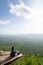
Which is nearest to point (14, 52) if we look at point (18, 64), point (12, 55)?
point (12, 55)

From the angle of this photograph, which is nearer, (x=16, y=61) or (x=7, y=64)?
(x=7, y=64)

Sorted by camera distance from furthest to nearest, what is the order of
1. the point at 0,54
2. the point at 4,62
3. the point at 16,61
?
the point at 0,54 → the point at 16,61 → the point at 4,62

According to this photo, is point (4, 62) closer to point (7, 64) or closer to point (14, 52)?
point (7, 64)

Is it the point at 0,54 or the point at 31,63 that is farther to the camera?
the point at 0,54

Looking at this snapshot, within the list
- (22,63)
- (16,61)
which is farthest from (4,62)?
(22,63)

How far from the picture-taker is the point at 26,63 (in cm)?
274

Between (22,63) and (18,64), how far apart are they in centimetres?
14

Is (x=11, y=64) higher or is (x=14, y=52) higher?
(x=14, y=52)

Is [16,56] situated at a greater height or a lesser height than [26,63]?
greater

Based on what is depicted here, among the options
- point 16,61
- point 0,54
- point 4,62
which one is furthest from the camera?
point 0,54

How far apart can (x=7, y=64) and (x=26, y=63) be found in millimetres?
522

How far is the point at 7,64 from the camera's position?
7.84 feet

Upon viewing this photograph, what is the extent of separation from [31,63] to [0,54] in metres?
0.75

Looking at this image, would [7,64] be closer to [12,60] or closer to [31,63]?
[12,60]
